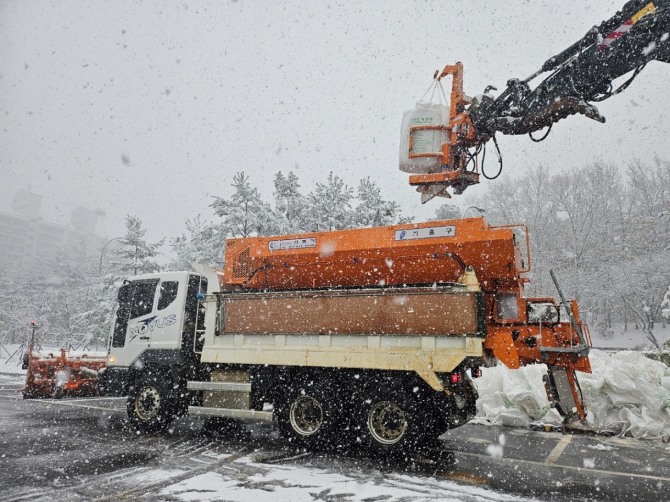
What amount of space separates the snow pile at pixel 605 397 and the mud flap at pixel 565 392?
196 centimetres

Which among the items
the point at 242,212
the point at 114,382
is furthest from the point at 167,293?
the point at 242,212

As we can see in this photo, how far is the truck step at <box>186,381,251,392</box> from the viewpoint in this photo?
738 cm

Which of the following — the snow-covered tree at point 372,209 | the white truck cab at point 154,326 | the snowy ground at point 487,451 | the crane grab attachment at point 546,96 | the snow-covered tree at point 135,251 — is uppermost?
the snow-covered tree at point 372,209

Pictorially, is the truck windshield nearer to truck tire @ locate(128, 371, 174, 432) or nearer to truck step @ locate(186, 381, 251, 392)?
truck tire @ locate(128, 371, 174, 432)

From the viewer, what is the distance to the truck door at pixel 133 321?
8.60m

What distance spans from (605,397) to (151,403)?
791cm

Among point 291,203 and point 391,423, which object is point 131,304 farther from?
point 291,203

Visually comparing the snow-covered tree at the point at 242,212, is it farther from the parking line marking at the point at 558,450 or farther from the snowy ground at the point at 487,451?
the parking line marking at the point at 558,450

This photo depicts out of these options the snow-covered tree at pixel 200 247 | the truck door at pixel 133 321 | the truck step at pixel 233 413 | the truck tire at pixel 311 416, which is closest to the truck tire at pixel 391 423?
the truck tire at pixel 311 416

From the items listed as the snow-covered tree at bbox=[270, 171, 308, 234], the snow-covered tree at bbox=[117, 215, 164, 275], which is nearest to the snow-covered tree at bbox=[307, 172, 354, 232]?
the snow-covered tree at bbox=[270, 171, 308, 234]

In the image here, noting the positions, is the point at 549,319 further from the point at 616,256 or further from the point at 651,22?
the point at 616,256

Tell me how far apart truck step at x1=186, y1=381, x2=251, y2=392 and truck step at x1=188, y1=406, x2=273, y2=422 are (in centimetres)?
30

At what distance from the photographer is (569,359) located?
662cm

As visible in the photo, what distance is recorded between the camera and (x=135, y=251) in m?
27.6
